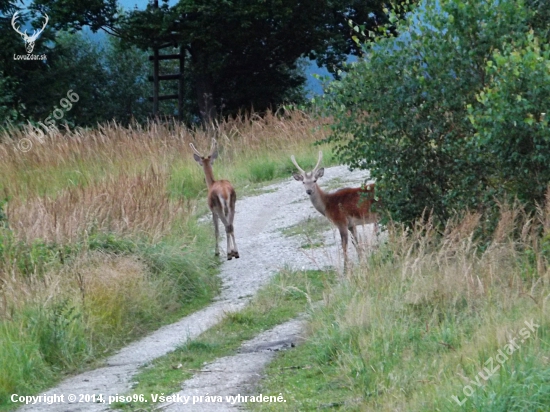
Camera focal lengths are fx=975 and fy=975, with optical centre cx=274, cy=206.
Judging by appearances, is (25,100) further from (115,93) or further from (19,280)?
(19,280)

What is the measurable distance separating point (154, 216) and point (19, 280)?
10.6ft

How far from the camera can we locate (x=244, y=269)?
42.9 feet

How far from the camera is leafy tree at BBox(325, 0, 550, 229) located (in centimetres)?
967

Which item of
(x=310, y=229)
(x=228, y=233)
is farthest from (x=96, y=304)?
(x=310, y=229)

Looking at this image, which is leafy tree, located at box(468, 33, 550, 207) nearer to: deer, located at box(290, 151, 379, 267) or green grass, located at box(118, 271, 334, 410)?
green grass, located at box(118, 271, 334, 410)

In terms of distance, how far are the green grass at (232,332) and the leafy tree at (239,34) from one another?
14.6m

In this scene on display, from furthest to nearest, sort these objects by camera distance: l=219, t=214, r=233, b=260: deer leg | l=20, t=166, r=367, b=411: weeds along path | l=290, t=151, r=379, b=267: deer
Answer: l=219, t=214, r=233, b=260: deer leg, l=290, t=151, r=379, b=267: deer, l=20, t=166, r=367, b=411: weeds along path

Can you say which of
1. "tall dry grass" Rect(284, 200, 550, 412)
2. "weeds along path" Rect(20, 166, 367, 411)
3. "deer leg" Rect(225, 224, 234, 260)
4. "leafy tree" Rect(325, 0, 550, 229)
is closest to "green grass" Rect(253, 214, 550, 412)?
"tall dry grass" Rect(284, 200, 550, 412)

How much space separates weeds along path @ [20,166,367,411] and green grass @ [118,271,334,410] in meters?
0.19

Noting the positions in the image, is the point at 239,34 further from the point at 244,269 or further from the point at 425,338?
the point at 425,338

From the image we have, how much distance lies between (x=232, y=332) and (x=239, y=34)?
56.6ft

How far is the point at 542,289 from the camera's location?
7602 mm

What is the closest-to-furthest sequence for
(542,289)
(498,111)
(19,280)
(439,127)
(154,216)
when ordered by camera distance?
(542,289), (498,111), (19,280), (439,127), (154,216)

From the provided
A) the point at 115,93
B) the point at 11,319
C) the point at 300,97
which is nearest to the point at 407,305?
the point at 11,319
